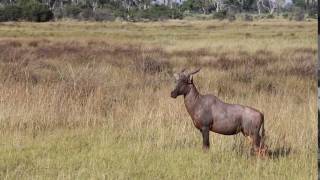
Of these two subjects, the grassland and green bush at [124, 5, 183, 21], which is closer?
the grassland

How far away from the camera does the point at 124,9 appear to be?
103375mm

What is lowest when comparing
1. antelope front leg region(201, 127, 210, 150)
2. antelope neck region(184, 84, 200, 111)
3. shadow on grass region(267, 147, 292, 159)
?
shadow on grass region(267, 147, 292, 159)

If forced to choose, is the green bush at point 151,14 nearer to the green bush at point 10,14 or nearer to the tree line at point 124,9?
the tree line at point 124,9

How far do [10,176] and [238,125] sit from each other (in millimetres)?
2328

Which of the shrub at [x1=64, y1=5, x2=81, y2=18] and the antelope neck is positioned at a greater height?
the antelope neck

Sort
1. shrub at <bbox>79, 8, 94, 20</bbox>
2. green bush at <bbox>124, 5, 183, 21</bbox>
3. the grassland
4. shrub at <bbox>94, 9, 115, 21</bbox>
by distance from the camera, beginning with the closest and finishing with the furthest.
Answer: the grassland → shrub at <bbox>94, 9, 115, 21</bbox> → shrub at <bbox>79, 8, 94, 20</bbox> → green bush at <bbox>124, 5, 183, 21</bbox>

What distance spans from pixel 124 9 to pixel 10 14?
29.7 m

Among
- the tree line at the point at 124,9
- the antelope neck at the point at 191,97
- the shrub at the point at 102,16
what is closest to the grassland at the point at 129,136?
the antelope neck at the point at 191,97

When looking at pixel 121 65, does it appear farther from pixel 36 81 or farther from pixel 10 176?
pixel 10 176

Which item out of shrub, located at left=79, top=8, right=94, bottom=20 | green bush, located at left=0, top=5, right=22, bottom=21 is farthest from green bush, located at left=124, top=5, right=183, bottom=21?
green bush, located at left=0, top=5, right=22, bottom=21

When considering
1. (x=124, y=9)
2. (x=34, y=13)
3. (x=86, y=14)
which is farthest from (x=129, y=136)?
(x=124, y=9)

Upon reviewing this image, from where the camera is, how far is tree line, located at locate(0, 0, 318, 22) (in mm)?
78188

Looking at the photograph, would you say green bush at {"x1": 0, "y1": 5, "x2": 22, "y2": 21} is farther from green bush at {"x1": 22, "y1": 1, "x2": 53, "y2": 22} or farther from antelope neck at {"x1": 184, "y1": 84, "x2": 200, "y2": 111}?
antelope neck at {"x1": 184, "y1": 84, "x2": 200, "y2": 111}

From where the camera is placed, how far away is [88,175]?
600 cm
